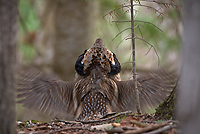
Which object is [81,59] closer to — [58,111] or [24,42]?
[58,111]

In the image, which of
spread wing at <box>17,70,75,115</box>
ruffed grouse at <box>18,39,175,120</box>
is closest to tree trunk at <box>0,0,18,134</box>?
ruffed grouse at <box>18,39,175,120</box>

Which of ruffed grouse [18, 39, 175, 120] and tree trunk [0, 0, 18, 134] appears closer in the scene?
tree trunk [0, 0, 18, 134]

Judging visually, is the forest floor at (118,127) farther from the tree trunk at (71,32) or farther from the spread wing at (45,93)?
the tree trunk at (71,32)

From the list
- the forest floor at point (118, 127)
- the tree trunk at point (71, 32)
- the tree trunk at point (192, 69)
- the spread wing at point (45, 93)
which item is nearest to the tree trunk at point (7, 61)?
the forest floor at point (118, 127)

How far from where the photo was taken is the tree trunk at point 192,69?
5.03 ft

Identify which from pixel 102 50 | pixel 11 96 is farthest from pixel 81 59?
pixel 11 96

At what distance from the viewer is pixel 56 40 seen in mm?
10781

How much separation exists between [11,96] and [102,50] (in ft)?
9.85

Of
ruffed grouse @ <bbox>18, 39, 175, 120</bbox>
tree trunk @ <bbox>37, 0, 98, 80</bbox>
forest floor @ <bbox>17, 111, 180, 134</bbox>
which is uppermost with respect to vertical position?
tree trunk @ <bbox>37, 0, 98, 80</bbox>

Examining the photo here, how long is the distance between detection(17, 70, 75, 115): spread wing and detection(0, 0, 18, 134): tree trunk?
9.52 feet

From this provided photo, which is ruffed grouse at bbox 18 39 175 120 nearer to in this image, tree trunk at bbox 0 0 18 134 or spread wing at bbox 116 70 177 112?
spread wing at bbox 116 70 177 112

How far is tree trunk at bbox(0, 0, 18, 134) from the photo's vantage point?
219 cm

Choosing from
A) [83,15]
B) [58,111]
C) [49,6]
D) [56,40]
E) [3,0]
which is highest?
[49,6]

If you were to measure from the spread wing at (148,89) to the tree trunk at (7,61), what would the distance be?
9.81 ft
